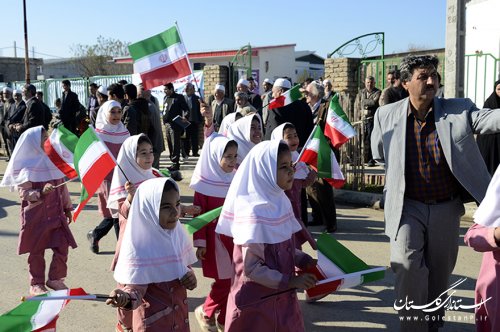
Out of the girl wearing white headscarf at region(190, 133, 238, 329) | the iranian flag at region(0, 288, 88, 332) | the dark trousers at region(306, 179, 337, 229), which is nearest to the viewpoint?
the iranian flag at region(0, 288, 88, 332)

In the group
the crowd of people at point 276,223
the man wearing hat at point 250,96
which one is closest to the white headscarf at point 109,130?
the crowd of people at point 276,223

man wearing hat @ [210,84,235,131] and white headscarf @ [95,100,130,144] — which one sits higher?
man wearing hat @ [210,84,235,131]

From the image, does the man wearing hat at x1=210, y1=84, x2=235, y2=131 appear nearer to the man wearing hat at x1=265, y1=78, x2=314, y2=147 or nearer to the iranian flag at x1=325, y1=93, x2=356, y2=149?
the man wearing hat at x1=265, y1=78, x2=314, y2=147

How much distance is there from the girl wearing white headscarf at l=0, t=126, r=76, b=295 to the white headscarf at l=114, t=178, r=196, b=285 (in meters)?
2.31

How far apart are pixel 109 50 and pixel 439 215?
47.0 meters

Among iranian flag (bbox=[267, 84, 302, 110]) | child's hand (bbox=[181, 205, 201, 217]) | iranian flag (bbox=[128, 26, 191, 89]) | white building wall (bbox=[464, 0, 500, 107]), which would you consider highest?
white building wall (bbox=[464, 0, 500, 107])

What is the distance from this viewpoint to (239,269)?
3516mm

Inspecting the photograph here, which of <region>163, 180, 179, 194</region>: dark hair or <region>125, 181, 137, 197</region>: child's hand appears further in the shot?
<region>125, 181, 137, 197</region>: child's hand

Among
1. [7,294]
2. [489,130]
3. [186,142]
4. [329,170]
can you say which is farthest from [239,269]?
[186,142]

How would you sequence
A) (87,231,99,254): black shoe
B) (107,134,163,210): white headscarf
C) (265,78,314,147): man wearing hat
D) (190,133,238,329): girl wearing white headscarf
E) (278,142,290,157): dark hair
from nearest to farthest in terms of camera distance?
1. (278,142,290,157): dark hair
2. (190,133,238,329): girl wearing white headscarf
3. (107,134,163,210): white headscarf
4. (87,231,99,254): black shoe
5. (265,78,314,147): man wearing hat

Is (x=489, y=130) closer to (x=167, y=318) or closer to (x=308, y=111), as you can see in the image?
(x=167, y=318)

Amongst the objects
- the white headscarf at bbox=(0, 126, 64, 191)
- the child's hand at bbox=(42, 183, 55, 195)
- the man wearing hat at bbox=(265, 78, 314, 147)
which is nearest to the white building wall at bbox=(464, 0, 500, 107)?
the man wearing hat at bbox=(265, 78, 314, 147)

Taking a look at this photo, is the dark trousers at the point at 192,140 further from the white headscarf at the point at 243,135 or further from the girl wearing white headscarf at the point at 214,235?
the girl wearing white headscarf at the point at 214,235

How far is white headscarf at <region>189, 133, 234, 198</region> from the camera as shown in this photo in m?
4.97
